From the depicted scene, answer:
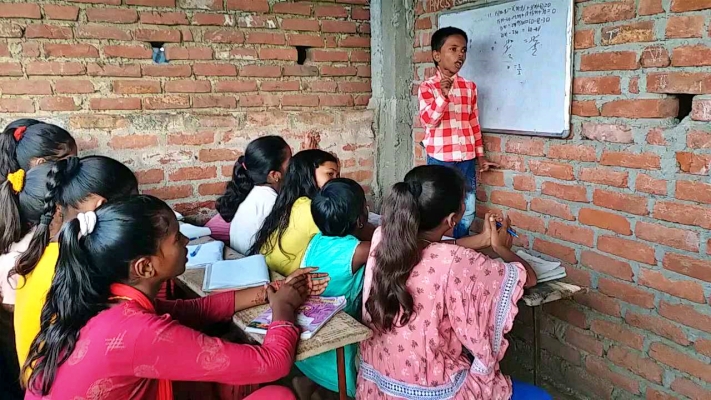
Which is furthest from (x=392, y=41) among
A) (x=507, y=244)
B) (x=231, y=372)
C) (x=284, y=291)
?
(x=231, y=372)

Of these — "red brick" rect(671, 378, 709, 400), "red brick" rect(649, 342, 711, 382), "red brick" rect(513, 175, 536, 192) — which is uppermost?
"red brick" rect(513, 175, 536, 192)

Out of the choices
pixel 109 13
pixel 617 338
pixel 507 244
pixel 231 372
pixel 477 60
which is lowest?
pixel 617 338

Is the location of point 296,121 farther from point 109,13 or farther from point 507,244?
point 507,244

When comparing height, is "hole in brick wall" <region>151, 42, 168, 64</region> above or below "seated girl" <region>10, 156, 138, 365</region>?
above

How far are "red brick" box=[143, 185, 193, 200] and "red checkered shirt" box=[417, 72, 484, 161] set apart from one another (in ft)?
4.82

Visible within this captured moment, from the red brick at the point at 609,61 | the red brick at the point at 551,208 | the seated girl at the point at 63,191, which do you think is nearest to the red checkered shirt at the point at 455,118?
the red brick at the point at 551,208

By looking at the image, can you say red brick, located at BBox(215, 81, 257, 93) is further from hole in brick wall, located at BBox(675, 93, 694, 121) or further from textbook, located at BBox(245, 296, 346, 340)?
hole in brick wall, located at BBox(675, 93, 694, 121)

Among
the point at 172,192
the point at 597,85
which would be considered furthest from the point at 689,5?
the point at 172,192

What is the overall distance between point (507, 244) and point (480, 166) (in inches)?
46.5

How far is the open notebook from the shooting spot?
6.19 feet

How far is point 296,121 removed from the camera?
A: 361 centimetres

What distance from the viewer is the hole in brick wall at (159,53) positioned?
3.22 meters

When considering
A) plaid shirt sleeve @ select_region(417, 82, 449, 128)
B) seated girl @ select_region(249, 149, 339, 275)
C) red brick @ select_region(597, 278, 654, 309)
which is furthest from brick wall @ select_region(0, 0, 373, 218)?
red brick @ select_region(597, 278, 654, 309)

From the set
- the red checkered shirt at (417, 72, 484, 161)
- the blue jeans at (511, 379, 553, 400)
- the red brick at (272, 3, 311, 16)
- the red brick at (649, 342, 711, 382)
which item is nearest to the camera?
the blue jeans at (511, 379, 553, 400)
